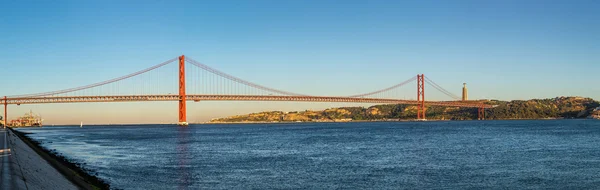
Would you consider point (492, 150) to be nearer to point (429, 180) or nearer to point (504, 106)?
point (429, 180)

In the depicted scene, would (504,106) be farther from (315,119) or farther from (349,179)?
(349,179)

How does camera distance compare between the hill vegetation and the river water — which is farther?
the hill vegetation

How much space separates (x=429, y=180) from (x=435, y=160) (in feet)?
24.8

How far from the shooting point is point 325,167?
24.6 metres

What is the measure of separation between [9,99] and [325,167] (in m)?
84.6

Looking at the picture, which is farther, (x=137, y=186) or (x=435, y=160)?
(x=435, y=160)

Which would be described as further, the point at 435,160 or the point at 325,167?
the point at 435,160

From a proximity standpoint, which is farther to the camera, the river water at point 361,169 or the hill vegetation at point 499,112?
the hill vegetation at point 499,112

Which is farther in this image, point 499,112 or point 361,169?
point 499,112

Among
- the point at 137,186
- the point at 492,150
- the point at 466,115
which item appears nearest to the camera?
the point at 137,186

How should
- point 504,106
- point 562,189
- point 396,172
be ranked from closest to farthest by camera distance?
point 562,189 < point 396,172 < point 504,106

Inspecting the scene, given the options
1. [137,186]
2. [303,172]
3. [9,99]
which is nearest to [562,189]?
[303,172]

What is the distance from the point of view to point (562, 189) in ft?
58.1

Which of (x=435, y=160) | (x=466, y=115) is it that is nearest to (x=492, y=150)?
(x=435, y=160)
